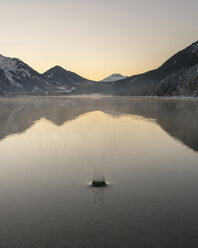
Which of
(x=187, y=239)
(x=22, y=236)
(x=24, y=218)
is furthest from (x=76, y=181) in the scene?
(x=187, y=239)

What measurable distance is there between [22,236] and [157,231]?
608 centimetres

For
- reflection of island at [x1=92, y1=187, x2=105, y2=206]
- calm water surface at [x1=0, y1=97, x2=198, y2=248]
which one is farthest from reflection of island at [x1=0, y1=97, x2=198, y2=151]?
reflection of island at [x1=92, y1=187, x2=105, y2=206]

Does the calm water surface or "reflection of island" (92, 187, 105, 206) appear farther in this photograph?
"reflection of island" (92, 187, 105, 206)

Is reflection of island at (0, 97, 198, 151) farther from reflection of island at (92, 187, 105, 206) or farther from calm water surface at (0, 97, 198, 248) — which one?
Result: reflection of island at (92, 187, 105, 206)

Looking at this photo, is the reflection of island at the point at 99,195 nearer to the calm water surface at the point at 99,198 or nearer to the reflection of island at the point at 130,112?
the calm water surface at the point at 99,198

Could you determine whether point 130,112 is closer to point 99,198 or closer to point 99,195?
point 99,195

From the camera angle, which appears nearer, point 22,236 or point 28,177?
point 22,236

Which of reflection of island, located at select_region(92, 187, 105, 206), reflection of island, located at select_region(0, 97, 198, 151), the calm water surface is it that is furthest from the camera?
reflection of island, located at select_region(0, 97, 198, 151)

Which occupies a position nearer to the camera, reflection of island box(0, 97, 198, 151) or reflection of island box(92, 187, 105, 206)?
reflection of island box(92, 187, 105, 206)

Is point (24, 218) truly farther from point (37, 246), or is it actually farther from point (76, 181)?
point (76, 181)

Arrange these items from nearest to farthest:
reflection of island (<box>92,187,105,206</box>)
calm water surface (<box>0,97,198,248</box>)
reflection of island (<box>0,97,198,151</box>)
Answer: calm water surface (<box>0,97,198,248</box>) < reflection of island (<box>92,187,105,206</box>) < reflection of island (<box>0,97,198,151</box>)

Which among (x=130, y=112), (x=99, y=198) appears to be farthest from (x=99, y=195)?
(x=130, y=112)

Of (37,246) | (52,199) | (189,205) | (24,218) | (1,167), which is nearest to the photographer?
(37,246)

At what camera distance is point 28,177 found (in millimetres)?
20953
